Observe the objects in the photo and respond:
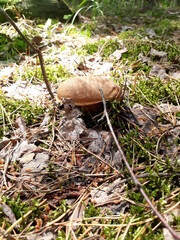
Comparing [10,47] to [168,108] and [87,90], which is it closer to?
[87,90]

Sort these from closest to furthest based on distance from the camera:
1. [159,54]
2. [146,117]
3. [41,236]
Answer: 1. [41,236]
2. [146,117]
3. [159,54]

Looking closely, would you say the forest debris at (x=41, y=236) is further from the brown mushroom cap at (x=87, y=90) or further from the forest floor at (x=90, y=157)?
the brown mushroom cap at (x=87, y=90)

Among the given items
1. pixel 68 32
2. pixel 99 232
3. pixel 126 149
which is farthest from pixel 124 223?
pixel 68 32

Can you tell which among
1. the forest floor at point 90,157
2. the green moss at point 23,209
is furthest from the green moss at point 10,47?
the green moss at point 23,209

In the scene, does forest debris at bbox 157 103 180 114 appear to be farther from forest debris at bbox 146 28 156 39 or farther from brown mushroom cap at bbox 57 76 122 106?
forest debris at bbox 146 28 156 39

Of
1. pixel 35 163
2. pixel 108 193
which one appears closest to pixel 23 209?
pixel 35 163

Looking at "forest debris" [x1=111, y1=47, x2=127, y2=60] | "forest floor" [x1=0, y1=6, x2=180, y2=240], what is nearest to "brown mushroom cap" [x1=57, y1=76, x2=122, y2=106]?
"forest floor" [x1=0, y1=6, x2=180, y2=240]
